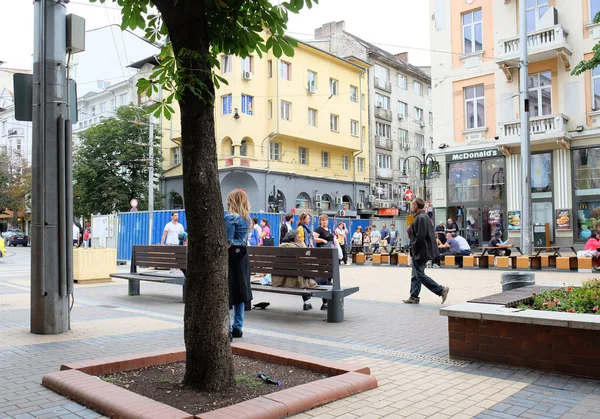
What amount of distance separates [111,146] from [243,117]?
33.0ft

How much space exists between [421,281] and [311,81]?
35.1m

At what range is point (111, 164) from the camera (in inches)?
1576

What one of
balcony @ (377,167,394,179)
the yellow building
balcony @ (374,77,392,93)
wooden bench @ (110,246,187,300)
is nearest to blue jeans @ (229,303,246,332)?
wooden bench @ (110,246,187,300)

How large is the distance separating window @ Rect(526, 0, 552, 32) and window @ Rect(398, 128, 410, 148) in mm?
27885

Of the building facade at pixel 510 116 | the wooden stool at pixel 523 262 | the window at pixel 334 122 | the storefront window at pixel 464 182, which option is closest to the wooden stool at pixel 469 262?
the wooden stool at pixel 523 262

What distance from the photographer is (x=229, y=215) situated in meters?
6.81

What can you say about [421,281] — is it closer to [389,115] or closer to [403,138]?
[389,115]

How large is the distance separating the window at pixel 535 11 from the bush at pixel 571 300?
22.9 metres

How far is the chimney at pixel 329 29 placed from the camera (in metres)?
51.8

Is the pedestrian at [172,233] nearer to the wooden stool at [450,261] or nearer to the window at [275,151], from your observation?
the wooden stool at [450,261]

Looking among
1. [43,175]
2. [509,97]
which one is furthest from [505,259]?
[43,175]

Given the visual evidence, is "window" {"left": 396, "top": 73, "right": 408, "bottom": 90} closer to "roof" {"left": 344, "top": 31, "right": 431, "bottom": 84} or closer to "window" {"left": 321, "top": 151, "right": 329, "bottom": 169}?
"roof" {"left": 344, "top": 31, "right": 431, "bottom": 84}

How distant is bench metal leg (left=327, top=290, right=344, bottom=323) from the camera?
26.9 ft

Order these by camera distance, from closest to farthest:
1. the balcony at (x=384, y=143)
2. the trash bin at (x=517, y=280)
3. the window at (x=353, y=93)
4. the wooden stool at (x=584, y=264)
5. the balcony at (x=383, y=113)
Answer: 1. the trash bin at (x=517, y=280)
2. the wooden stool at (x=584, y=264)
3. the window at (x=353, y=93)
4. the balcony at (x=383, y=113)
5. the balcony at (x=384, y=143)
